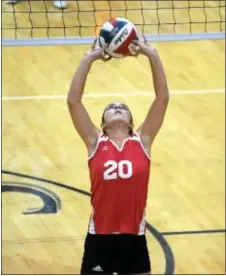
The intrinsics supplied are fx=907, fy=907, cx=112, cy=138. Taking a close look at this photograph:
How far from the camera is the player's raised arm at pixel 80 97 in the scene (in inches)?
189

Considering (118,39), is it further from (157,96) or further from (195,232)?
(195,232)

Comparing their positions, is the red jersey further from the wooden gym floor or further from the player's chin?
the wooden gym floor

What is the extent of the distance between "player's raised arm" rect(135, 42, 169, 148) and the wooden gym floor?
212cm

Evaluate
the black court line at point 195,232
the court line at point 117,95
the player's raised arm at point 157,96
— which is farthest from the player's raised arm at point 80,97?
the court line at point 117,95

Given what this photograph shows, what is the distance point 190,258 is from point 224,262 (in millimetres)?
260

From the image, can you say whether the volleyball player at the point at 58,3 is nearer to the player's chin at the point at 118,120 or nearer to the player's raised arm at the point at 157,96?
the player's raised arm at the point at 157,96

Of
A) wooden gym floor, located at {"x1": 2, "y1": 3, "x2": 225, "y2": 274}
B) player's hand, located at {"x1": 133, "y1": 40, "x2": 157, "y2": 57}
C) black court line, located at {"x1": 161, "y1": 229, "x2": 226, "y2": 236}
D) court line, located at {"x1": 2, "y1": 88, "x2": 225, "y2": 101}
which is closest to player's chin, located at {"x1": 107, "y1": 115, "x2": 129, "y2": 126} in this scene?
player's hand, located at {"x1": 133, "y1": 40, "x2": 157, "y2": 57}

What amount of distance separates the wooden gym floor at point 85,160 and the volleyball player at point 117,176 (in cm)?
191

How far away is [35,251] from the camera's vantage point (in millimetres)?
6953

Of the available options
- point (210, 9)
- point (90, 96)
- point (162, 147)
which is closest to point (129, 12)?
point (210, 9)

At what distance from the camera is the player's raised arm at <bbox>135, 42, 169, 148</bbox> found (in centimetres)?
482

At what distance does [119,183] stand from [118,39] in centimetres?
77

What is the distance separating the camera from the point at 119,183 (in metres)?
4.69

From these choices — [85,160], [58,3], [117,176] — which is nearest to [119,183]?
[117,176]
